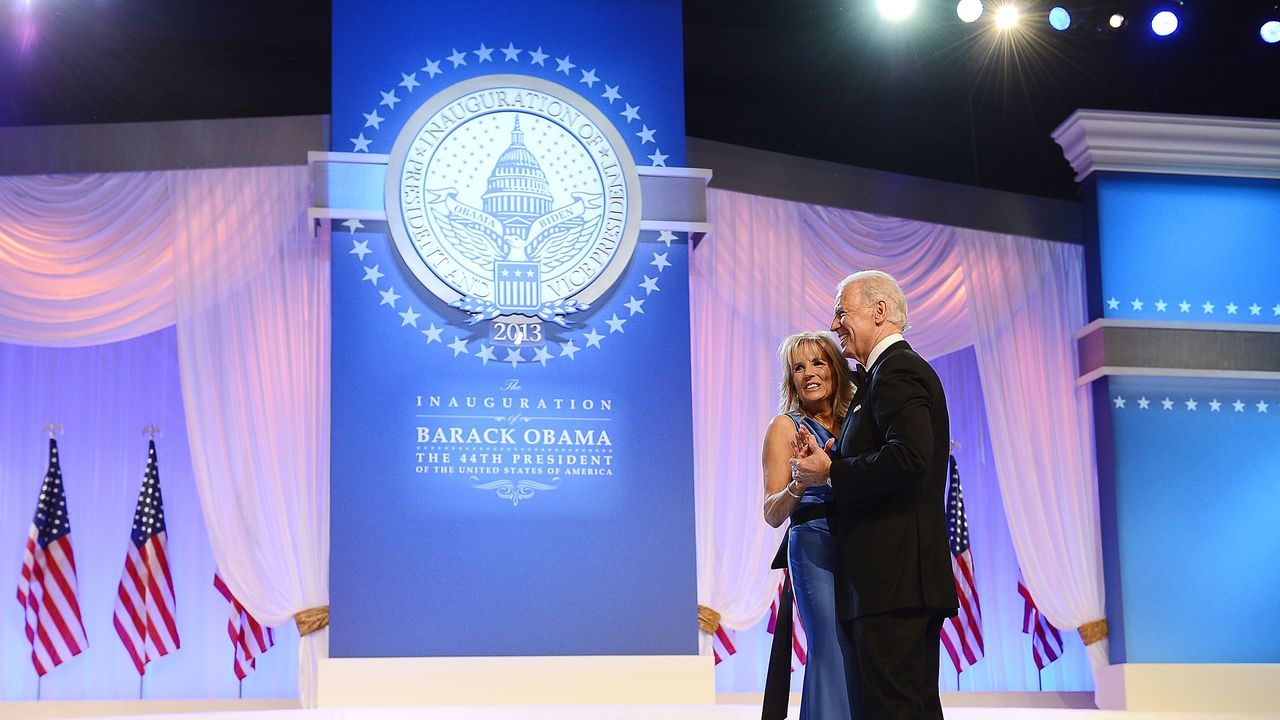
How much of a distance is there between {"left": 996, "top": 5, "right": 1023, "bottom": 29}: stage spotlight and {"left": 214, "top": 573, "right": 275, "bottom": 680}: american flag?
504cm

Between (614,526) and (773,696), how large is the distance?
2511 millimetres

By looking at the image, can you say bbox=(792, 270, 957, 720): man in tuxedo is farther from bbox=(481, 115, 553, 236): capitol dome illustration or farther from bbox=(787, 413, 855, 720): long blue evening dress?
bbox=(481, 115, 553, 236): capitol dome illustration

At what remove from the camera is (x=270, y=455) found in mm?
6652

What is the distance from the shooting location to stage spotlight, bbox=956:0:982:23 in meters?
7.14

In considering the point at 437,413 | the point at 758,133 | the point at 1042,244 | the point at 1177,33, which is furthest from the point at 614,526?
the point at 1177,33

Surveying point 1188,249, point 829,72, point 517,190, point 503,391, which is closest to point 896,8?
point 829,72

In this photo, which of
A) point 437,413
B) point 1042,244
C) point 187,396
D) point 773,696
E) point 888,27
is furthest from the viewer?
point 1042,244

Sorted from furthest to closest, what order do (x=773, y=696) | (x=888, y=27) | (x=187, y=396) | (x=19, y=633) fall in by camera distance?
1. (x=888, y=27)
2. (x=19, y=633)
3. (x=187, y=396)
4. (x=773, y=696)

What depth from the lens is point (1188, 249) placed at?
798cm

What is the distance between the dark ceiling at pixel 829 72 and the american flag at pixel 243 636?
272 cm

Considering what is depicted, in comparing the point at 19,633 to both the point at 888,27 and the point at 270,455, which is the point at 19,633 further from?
the point at 888,27

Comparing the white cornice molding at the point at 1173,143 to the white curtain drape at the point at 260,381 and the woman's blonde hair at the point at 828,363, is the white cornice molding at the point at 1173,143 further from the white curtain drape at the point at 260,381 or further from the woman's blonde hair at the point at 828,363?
Answer: the woman's blonde hair at the point at 828,363

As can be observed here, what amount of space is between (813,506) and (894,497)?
522 mm

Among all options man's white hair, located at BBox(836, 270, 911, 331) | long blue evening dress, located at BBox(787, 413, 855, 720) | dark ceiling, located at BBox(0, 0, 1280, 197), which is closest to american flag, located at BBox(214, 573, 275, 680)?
dark ceiling, located at BBox(0, 0, 1280, 197)
